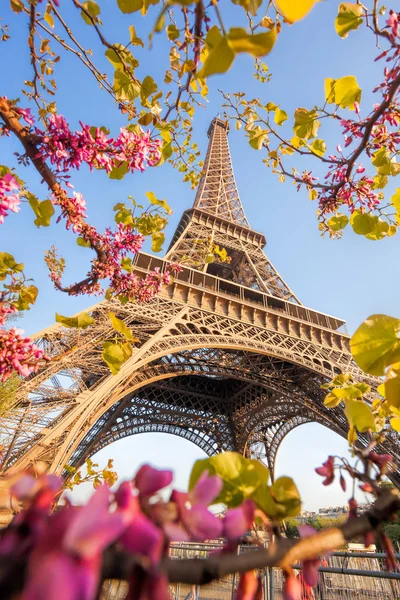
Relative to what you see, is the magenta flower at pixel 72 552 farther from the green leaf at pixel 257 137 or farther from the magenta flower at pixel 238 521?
the green leaf at pixel 257 137

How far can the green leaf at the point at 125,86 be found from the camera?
1.93 m

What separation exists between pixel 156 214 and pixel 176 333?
1006cm

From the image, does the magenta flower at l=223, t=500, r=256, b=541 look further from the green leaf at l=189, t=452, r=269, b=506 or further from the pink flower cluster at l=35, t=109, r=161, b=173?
the pink flower cluster at l=35, t=109, r=161, b=173

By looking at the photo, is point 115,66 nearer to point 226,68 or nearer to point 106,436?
point 226,68

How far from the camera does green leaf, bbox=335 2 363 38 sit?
5.07ft

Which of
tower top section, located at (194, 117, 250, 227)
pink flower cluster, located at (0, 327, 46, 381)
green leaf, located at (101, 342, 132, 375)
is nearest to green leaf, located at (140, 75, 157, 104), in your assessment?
green leaf, located at (101, 342, 132, 375)

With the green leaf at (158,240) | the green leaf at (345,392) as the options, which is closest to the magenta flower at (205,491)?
the green leaf at (345,392)

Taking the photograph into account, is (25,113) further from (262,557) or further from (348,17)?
(262,557)

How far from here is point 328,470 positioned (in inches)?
33.0

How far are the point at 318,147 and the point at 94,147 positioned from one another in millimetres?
1425

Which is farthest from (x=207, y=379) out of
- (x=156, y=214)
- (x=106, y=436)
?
(x=156, y=214)

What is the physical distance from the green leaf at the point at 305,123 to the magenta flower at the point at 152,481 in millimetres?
2028

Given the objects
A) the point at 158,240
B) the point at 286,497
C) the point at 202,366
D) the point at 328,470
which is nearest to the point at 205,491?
the point at 286,497

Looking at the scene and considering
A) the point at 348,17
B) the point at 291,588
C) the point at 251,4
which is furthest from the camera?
the point at 348,17
